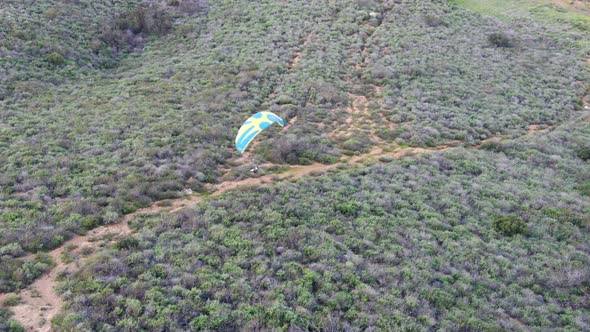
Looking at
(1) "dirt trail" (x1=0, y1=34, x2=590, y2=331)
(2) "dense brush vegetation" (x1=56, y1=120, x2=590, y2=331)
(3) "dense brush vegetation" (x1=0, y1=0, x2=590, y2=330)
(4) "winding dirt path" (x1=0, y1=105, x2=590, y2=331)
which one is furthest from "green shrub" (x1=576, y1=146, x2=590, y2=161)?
(4) "winding dirt path" (x1=0, y1=105, x2=590, y2=331)

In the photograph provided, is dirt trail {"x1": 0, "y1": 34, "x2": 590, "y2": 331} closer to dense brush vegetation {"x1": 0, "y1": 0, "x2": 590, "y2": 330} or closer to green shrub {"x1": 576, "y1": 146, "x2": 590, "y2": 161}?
dense brush vegetation {"x1": 0, "y1": 0, "x2": 590, "y2": 330}

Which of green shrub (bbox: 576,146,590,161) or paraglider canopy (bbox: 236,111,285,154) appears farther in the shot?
green shrub (bbox: 576,146,590,161)

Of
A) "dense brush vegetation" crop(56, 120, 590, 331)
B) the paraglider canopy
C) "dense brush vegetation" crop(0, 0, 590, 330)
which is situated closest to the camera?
"dense brush vegetation" crop(56, 120, 590, 331)

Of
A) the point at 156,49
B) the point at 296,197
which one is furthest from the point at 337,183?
the point at 156,49

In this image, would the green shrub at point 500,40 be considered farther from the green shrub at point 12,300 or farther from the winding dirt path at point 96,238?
the green shrub at point 12,300

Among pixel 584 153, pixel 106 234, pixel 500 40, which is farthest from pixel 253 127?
pixel 500 40

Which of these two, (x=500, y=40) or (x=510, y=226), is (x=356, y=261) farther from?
(x=500, y=40)
